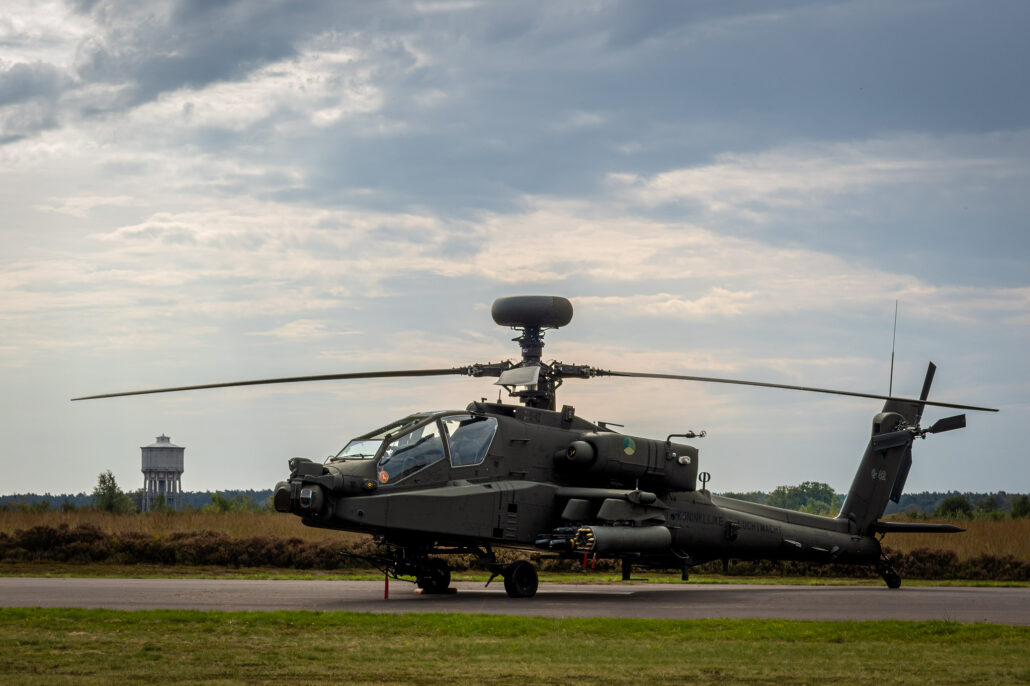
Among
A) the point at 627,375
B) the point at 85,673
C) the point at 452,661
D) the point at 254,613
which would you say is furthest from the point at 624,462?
the point at 85,673

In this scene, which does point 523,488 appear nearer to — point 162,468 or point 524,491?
point 524,491

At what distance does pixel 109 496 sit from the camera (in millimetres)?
53125

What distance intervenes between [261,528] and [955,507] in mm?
40221

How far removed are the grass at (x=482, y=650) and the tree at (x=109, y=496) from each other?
35.0m

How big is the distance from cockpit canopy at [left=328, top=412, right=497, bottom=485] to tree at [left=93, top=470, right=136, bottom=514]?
3000 centimetres

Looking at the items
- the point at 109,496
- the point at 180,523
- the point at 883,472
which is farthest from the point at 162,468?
the point at 883,472

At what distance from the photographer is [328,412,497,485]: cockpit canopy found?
67.3 ft

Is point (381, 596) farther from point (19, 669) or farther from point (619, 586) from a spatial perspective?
point (19, 669)

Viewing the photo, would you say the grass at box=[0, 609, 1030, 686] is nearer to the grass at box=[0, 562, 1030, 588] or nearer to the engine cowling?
the engine cowling

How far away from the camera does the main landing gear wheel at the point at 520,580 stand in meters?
20.8

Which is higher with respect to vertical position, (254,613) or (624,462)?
(624,462)

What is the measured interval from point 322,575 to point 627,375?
35.0 ft

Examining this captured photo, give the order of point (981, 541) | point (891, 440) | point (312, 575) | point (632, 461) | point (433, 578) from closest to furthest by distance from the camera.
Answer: point (433, 578)
point (632, 461)
point (891, 440)
point (312, 575)
point (981, 541)

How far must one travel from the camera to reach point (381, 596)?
21016 mm
